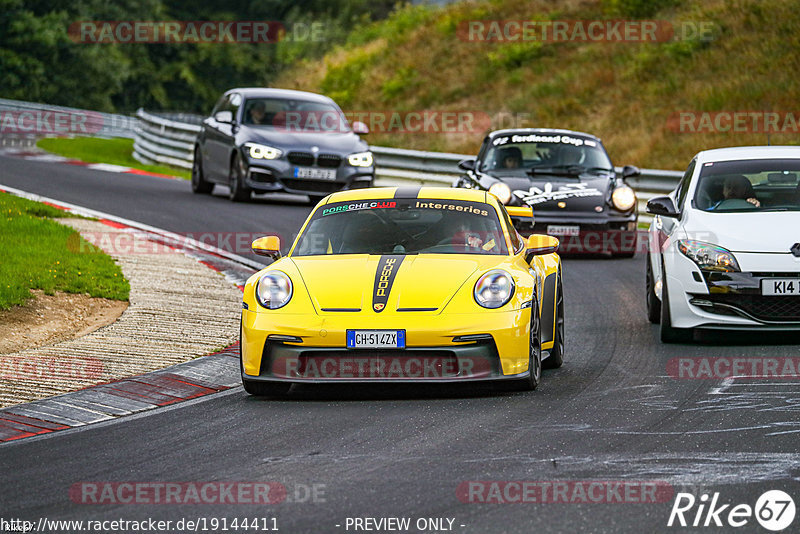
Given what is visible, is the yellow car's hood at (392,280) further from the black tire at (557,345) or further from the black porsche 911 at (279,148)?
the black porsche 911 at (279,148)

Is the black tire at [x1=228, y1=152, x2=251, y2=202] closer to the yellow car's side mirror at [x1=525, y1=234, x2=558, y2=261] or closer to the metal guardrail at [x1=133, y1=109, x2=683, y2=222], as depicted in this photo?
the metal guardrail at [x1=133, y1=109, x2=683, y2=222]

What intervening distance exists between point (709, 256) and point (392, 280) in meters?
2.99

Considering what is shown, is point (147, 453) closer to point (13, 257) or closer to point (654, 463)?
point (654, 463)

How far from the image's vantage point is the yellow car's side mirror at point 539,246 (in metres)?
9.55

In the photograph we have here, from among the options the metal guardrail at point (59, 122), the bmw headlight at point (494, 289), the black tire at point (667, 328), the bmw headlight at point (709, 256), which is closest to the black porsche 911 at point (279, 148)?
the black tire at point (667, 328)

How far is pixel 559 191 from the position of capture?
54.6 ft

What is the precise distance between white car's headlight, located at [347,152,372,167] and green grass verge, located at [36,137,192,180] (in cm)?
648

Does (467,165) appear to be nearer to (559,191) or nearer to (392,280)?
(559,191)

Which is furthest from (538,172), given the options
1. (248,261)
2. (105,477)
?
(105,477)

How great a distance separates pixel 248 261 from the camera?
15.4 metres

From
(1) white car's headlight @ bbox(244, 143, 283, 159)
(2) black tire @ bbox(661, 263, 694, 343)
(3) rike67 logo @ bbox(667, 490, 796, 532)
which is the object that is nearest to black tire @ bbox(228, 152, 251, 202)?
(1) white car's headlight @ bbox(244, 143, 283, 159)

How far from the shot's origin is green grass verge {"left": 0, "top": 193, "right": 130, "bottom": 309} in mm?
12117

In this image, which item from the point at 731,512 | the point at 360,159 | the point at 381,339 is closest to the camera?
the point at 731,512

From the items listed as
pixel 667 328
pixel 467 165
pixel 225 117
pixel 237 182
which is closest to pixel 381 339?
pixel 667 328
